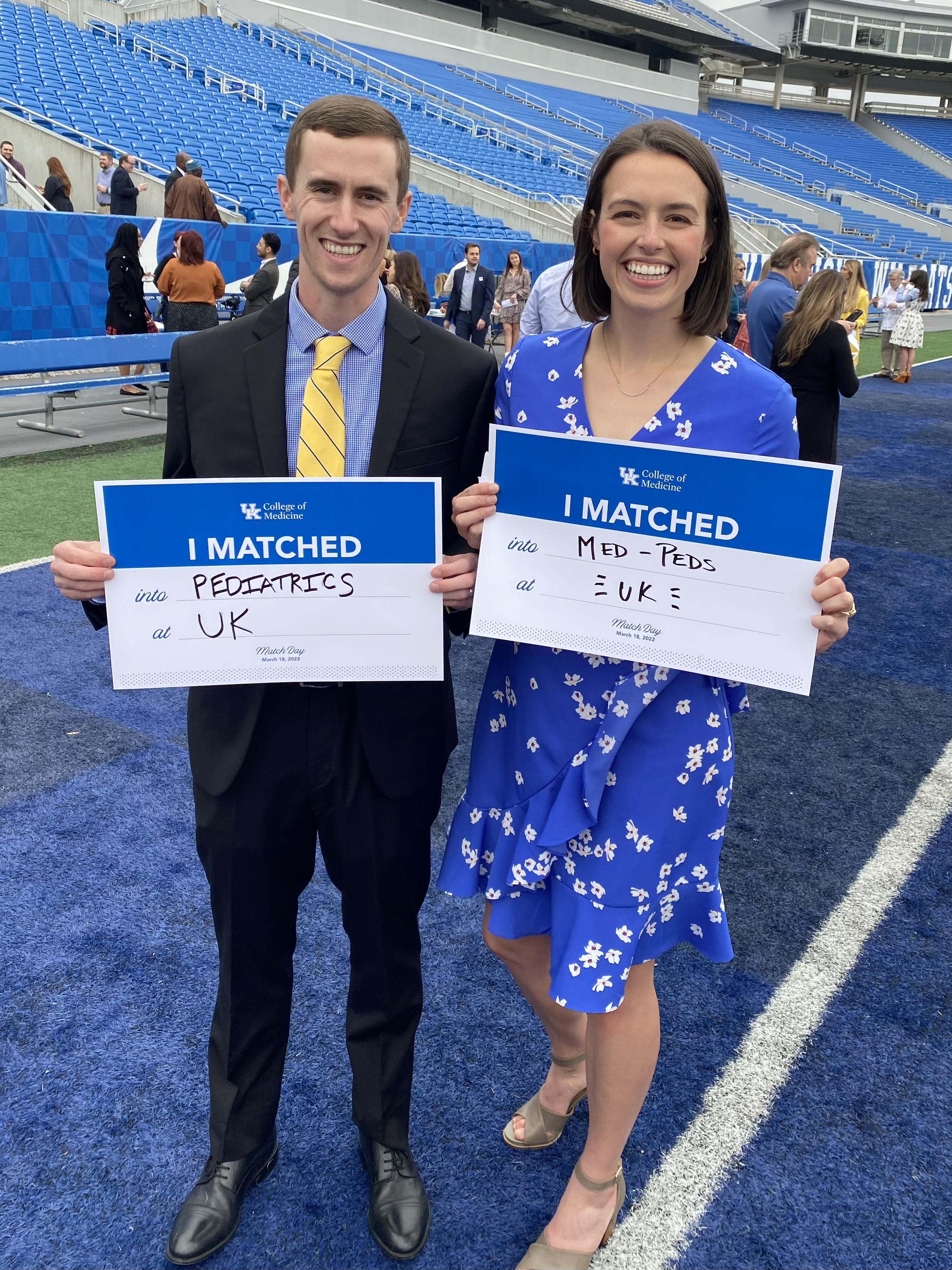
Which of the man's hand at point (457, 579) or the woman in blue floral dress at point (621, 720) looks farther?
the man's hand at point (457, 579)

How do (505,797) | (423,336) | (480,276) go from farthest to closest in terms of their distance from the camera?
(480,276), (505,797), (423,336)

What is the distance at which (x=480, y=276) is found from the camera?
11.9 meters

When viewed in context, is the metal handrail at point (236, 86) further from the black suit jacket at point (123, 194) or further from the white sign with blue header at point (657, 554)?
the white sign with blue header at point (657, 554)

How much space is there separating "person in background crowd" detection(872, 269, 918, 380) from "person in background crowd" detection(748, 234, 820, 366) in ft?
31.7

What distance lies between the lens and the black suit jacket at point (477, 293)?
11.9 m

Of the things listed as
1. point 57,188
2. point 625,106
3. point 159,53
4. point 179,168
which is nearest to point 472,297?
point 179,168

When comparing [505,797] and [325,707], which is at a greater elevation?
[325,707]

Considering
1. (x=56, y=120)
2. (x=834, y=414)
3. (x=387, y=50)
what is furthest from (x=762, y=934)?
(x=387, y=50)

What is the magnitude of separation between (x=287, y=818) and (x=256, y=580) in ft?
1.41

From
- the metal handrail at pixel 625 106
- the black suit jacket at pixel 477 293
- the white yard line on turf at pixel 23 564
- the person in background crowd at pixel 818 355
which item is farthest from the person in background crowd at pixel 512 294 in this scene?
the metal handrail at pixel 625 106

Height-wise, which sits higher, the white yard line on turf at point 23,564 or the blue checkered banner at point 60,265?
the blue checkered banner at point 60,265

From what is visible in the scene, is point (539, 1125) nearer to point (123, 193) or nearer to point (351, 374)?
point (351, 374)

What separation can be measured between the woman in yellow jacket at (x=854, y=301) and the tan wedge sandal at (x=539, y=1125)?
4645 mm

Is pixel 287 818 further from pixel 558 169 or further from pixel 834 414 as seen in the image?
pixel 558 169
